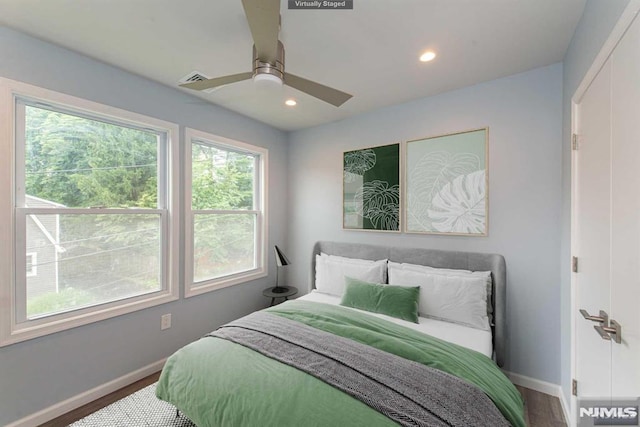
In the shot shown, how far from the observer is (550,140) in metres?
2.04

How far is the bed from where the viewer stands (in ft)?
3.77

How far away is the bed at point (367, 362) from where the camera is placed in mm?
1149

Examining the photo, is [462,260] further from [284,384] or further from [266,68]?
[266,68]

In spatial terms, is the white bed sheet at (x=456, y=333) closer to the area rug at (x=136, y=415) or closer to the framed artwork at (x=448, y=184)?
the framed artwork at (x=448, y=184)

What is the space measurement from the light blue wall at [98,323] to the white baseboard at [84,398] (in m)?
0.03

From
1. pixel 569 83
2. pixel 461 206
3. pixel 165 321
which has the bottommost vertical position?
pixel 165 321

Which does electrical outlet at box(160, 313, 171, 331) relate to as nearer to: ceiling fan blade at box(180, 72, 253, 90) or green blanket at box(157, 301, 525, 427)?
green blanket at box(157, 301, 525, 427)

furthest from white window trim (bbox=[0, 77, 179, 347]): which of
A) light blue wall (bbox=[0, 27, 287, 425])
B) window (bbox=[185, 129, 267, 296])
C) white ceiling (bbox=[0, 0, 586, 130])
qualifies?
window (bbox=[185, 129, 267, 296])

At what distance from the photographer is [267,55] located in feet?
4.38

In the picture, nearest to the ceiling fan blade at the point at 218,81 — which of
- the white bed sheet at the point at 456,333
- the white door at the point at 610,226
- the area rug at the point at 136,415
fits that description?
the white door at the point at 610,226

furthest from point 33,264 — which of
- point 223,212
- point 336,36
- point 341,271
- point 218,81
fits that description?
point 336,36

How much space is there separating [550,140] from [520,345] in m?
1.67

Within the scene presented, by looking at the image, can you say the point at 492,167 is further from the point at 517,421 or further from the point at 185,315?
the point at 185,315

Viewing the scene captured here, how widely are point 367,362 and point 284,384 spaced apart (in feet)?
1.43
